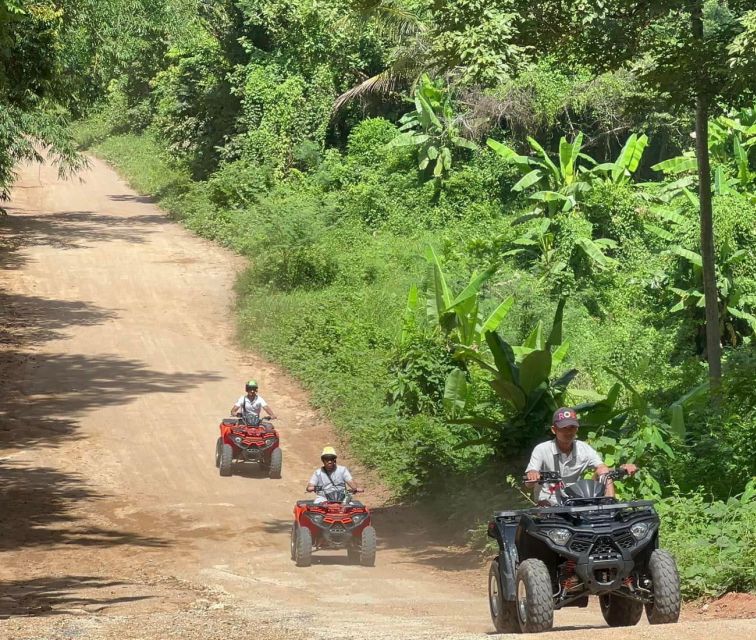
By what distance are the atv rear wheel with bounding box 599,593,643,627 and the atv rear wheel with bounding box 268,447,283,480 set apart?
8.28m

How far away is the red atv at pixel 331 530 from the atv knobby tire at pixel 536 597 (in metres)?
4.63

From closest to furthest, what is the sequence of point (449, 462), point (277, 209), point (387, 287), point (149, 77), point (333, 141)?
point (449, 462) → point (387, 287) → point (277, 209) → point (333, 141) → point (149, 77)

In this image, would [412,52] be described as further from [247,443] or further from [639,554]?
[639,554]

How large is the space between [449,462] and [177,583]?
5.22 m

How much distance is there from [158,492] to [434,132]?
1762 centimetres

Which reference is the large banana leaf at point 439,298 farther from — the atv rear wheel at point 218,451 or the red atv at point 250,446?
the atv rear wheel at point 218,451

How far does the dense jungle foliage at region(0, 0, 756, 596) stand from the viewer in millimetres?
13539

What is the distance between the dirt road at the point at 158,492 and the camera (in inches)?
361

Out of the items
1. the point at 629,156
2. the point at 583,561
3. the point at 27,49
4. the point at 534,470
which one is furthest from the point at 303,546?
the point at 629,156

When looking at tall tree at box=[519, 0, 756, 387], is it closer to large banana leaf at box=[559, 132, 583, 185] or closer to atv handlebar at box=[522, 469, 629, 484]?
atv handlebar at box=[522, 469, 629, 484]

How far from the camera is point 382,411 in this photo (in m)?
18.3

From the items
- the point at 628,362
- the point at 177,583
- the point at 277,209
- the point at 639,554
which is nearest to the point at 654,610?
the point at 639,554

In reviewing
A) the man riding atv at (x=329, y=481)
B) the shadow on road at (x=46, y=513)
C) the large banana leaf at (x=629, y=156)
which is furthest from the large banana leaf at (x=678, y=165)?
the man riding atv at (x=329, y=481)

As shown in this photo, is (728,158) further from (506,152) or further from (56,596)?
(56,596)
